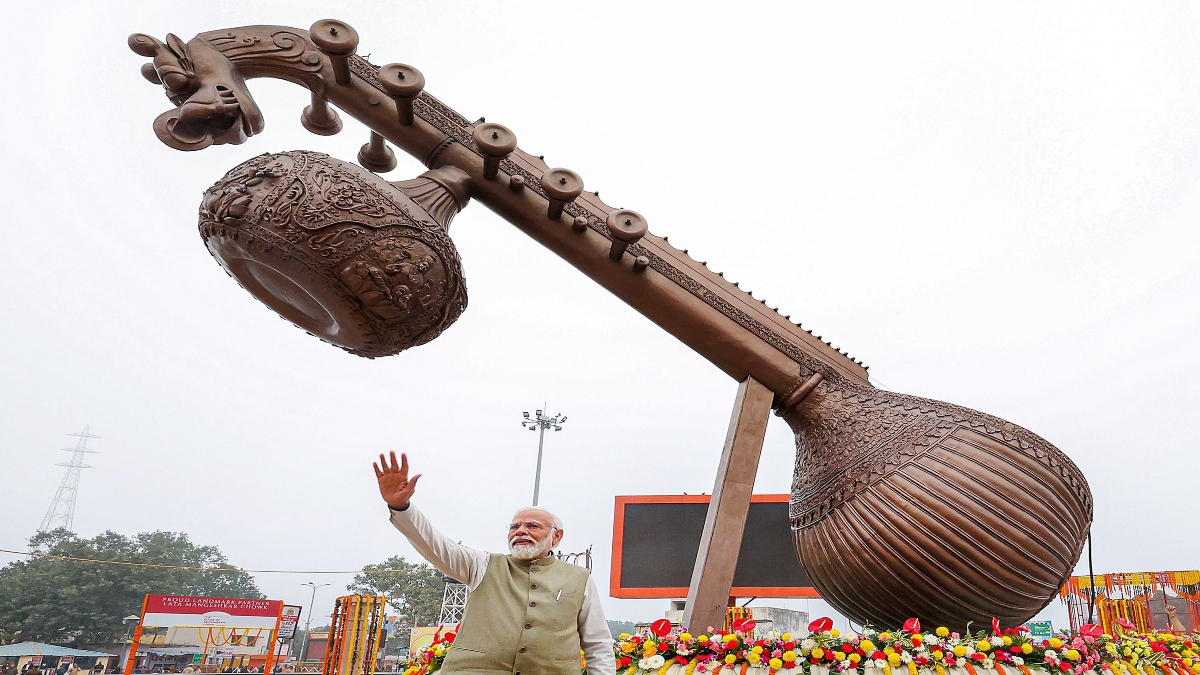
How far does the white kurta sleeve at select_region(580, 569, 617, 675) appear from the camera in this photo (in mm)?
2428

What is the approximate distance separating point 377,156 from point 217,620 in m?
10.2

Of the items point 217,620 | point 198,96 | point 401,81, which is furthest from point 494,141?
point 217,620

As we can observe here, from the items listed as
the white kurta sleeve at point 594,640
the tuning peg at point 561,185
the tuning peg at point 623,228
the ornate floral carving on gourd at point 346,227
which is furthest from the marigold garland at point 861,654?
the tuning peg at point 561,185

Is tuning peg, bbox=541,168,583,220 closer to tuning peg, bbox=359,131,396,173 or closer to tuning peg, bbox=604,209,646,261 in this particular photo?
tuning peg, bbox=604,209,646,261

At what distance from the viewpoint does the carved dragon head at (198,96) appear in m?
3.41

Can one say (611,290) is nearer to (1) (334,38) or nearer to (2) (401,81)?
(2) (401,81)

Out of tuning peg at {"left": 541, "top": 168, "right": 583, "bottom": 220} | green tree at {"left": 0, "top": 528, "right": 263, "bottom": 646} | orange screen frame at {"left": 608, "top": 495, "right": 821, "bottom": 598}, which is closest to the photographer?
tuning peg at {"left": 541, "top": 168, "right": 583, "bottom": 220}

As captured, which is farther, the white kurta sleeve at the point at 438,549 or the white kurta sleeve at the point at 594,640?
the white kurta sleeve at the point at 594,640

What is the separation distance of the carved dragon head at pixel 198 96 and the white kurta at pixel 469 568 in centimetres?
247

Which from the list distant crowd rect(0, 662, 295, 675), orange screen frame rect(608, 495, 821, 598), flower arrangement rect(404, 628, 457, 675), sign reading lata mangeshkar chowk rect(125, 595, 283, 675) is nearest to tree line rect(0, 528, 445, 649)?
distant crowd rect(0, 662, 295, 675)

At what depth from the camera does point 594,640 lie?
8.00 feet

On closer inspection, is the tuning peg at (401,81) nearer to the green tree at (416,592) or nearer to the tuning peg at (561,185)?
the tuning peg at (561,185)

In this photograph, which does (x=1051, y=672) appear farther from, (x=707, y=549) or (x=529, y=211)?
(x=529, y=211)

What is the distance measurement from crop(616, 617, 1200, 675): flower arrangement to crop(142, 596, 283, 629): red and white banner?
31.5 feet
